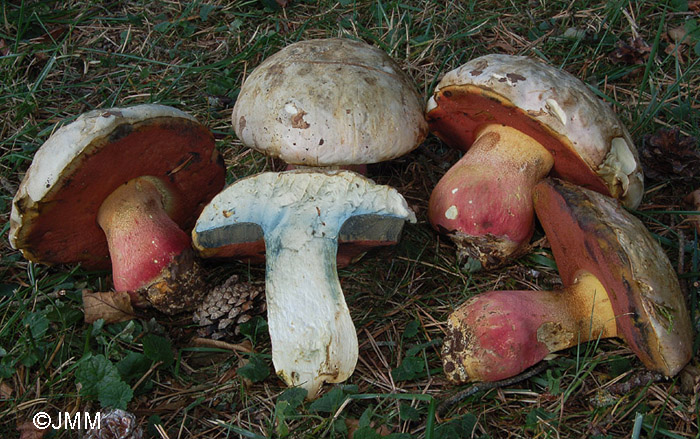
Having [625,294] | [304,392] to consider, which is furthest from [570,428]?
[304,392]

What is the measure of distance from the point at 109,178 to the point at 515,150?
1.51 meters

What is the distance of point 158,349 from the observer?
6.38 ft

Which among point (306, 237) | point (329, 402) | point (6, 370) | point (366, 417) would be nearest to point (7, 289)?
point (6, 370)

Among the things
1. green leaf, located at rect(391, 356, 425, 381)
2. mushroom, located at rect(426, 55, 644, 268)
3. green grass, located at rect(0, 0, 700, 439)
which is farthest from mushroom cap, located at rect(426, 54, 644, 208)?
green leaf, located at rect(391, 356, 425, 381)

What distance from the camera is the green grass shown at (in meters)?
1.79

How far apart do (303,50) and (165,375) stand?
135 cm

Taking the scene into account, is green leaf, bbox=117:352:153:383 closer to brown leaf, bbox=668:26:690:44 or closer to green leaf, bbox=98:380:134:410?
green leaf, bbox=98:380:134:410

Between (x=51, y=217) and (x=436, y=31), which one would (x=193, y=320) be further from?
(x=436, y=31)

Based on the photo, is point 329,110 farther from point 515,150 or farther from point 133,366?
point 133,366

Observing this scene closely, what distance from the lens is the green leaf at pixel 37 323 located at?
6.63 feet

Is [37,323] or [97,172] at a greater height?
[97,172]

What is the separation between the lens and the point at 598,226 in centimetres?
176

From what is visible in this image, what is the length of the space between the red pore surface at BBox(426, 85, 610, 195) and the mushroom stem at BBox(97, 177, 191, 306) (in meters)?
1.17

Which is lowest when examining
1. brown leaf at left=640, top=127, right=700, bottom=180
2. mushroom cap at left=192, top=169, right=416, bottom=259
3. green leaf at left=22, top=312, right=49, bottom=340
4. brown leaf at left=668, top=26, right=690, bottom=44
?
green leaf at left=22, top=312, right=49, bottom=340
